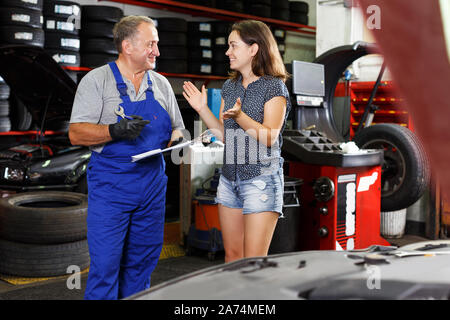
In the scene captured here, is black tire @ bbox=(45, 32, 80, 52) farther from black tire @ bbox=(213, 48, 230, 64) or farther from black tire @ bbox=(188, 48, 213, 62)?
black tire @ bbox=(213, 48, 230, 64)

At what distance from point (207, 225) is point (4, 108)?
8.68 feet

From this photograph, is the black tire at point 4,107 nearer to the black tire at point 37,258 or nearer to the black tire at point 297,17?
the black tire at point 37,258

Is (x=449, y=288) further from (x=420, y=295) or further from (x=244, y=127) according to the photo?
(x=244, y=127)

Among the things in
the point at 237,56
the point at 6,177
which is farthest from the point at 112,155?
the point at 6,177

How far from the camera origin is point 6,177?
13.6ft

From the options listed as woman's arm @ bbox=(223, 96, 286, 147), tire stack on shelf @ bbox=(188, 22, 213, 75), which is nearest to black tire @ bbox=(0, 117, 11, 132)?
tire stack on shelf @ bbox=(188, 22, 213, 75)

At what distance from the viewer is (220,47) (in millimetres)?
7062

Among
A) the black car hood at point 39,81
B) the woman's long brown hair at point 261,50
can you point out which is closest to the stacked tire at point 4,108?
the black car hood at point 39,81

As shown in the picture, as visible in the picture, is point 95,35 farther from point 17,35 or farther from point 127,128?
point 127,128

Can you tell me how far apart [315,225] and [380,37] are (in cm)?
368

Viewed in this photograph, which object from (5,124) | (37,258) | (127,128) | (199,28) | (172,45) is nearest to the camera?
(127,128)

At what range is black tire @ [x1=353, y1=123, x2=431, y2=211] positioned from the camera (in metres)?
4.09

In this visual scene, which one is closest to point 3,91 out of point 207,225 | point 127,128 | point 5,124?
point 5,124

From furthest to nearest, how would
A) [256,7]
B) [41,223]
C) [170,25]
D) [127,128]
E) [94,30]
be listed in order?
[256,7]
[170,25]
[94,30]
[41,223]
[127,128]
